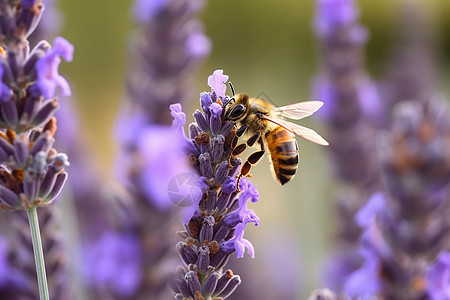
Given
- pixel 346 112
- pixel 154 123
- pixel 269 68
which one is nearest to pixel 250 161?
pixel 154 123

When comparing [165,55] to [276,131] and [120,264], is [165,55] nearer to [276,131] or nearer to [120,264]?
[120,264]

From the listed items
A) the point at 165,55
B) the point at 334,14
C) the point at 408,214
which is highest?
the point at 334,14

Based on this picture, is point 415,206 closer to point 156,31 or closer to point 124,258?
point 124,258

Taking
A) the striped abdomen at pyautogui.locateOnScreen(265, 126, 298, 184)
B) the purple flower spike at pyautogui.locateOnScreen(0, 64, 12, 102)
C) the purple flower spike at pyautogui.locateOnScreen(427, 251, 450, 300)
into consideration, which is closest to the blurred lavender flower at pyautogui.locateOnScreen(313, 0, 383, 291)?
the purple flower spike at pyautogui.locateOnScreen(427, 251, 450, 300)

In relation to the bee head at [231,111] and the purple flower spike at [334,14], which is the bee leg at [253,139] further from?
the purple flower spike at [334,14]

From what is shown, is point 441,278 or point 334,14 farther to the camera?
point 334,14

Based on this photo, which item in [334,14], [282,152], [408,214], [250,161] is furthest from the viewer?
[334,14]

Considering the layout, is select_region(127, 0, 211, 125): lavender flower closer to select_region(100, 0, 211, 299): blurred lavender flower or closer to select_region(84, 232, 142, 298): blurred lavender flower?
select_region(100, 0, 211, 299): blurred lavender flower
